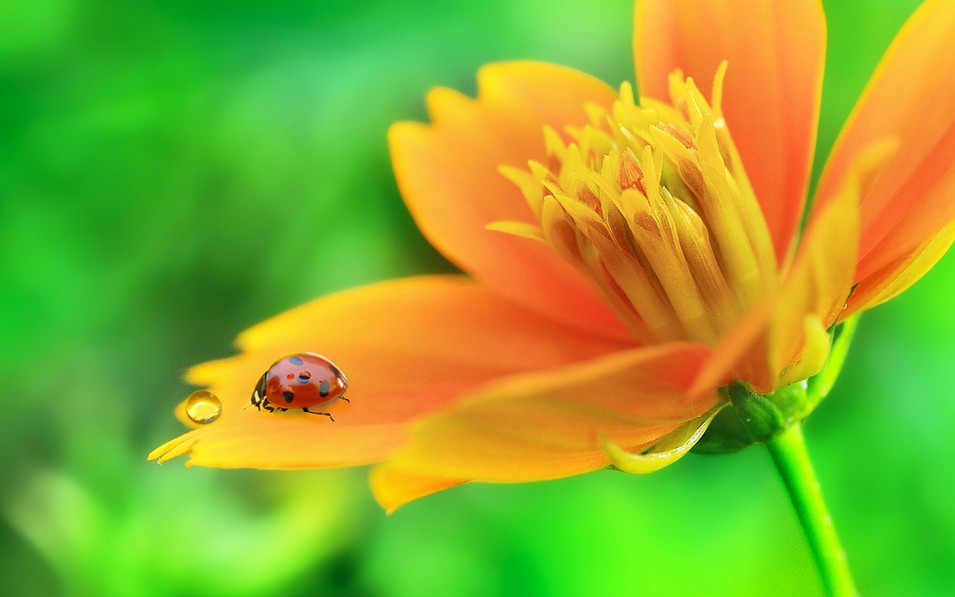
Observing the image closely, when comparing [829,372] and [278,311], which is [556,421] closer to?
[829,372]

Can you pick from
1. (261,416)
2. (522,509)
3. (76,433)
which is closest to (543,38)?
(522,509)

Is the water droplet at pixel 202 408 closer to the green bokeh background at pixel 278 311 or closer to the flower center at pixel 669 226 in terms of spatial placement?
the flower center at pixel 669 226

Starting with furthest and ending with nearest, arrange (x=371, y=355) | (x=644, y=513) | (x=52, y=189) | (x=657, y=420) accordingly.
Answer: (x=52, y=189) < (x=644, y=513) < (x=371, y=355) < (x=657, y=420)

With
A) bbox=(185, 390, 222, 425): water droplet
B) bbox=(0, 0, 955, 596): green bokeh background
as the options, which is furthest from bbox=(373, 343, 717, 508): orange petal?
bbox=(0, 0, 955, 596): green bokeh background

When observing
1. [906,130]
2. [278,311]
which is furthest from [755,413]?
[278,311]

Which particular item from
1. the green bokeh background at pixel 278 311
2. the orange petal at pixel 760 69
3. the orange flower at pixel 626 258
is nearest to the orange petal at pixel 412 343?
the orange flower at pixel 626 258

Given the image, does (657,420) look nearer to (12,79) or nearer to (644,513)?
(644,513)

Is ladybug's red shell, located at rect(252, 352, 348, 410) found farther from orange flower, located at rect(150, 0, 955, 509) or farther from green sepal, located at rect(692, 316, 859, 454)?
green sepal, located at rect(692, 316, 859, 454)
